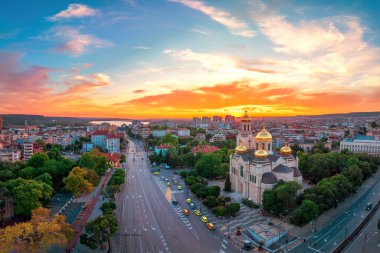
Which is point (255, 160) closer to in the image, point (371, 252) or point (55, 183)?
point (371, 252)

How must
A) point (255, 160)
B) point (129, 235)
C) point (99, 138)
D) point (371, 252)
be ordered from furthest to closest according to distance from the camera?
point (99, 138), point (255, 160), point (129, 235), point (371, 252)


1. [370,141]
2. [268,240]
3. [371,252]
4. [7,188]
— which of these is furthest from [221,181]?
[370,141]

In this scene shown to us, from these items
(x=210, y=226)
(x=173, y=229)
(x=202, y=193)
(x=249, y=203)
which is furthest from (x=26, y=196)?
(x=249, y=203)

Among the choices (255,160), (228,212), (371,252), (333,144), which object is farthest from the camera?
(333,144)

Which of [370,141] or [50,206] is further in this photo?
[370,141]

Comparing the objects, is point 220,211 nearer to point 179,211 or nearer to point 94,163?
point 179,211

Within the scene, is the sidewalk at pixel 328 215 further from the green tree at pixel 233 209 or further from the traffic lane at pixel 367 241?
the green tree at pixel 233 209

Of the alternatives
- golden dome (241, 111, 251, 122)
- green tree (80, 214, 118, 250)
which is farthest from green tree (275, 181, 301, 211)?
green tree (80, 214, 118, 250)

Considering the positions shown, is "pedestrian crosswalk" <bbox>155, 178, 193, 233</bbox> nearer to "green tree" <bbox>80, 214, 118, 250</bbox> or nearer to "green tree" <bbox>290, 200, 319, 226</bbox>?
"green tree" <bbox>80, 214, 118, 250</bbox>
